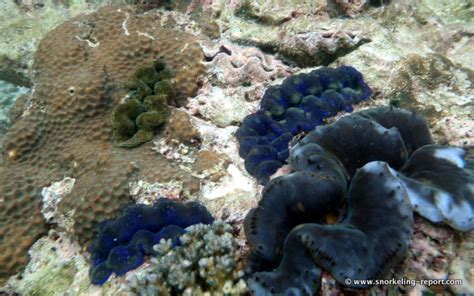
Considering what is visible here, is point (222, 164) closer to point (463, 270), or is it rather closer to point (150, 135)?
point (150, 135)

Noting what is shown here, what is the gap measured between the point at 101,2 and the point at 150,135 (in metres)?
4.93

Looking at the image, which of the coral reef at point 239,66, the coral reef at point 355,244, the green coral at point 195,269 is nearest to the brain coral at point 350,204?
the coral reef at point 355,244

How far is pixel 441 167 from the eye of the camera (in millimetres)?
2426

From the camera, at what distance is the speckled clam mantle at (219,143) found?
7.16 ft

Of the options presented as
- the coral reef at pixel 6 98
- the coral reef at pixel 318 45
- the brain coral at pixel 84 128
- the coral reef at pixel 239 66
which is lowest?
the coral reef at pixel 6 98

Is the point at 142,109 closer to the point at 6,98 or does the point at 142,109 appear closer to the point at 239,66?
the point at 239,66

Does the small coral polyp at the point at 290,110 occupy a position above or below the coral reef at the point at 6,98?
above

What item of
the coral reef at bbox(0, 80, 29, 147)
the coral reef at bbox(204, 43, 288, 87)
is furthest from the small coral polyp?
the coral reef at bbox(0, 80, 29, 147)

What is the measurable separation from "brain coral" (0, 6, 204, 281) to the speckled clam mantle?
2cm

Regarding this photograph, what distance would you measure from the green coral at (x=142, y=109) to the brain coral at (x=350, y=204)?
6.22ft

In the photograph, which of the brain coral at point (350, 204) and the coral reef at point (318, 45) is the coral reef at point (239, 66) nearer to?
the coral reef at point (318, 45)

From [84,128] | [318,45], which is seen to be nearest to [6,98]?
[84,128]

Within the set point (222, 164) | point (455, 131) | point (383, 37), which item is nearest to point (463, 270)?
point (455, 131)

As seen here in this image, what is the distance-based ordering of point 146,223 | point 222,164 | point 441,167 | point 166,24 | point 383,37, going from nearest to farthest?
point 441,167
point 146,223
point 222,164
point 383,37
point 166,24
